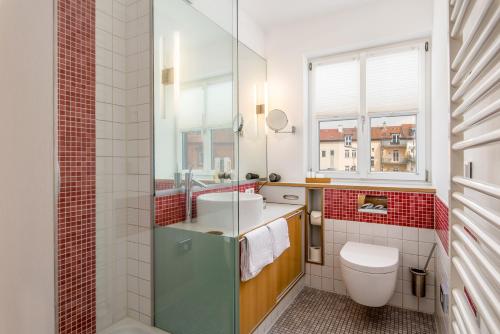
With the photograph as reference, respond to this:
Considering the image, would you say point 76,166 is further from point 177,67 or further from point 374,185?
point 374,185

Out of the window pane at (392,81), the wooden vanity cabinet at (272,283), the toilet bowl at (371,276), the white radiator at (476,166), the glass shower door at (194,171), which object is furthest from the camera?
the window pane at (392,81)

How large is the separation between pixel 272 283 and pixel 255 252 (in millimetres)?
450

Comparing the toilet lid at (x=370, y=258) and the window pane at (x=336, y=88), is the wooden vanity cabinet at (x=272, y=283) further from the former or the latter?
the window pane at (x=336, y=88)

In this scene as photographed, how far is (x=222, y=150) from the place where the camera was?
166 cm

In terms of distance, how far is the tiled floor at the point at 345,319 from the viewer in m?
1.96

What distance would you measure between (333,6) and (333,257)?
2.23 metres

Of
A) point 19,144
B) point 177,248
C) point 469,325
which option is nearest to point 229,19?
point 19,144

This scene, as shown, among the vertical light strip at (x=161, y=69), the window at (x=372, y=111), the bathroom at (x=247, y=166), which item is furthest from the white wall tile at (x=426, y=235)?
the vertical light strip at (x=161, y=69)

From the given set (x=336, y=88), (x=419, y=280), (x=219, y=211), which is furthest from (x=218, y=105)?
(x=419, y=280)

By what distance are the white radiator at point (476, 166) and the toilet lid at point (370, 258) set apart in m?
0.86

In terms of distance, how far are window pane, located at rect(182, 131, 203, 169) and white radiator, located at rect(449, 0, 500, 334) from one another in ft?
3.93

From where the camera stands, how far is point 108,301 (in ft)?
5.02

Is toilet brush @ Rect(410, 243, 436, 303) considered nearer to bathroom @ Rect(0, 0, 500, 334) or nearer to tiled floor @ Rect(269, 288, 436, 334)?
bathroom @ Rect(0, 0, 500, 334)

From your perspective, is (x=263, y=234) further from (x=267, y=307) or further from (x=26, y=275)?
(x=26, y=275)
